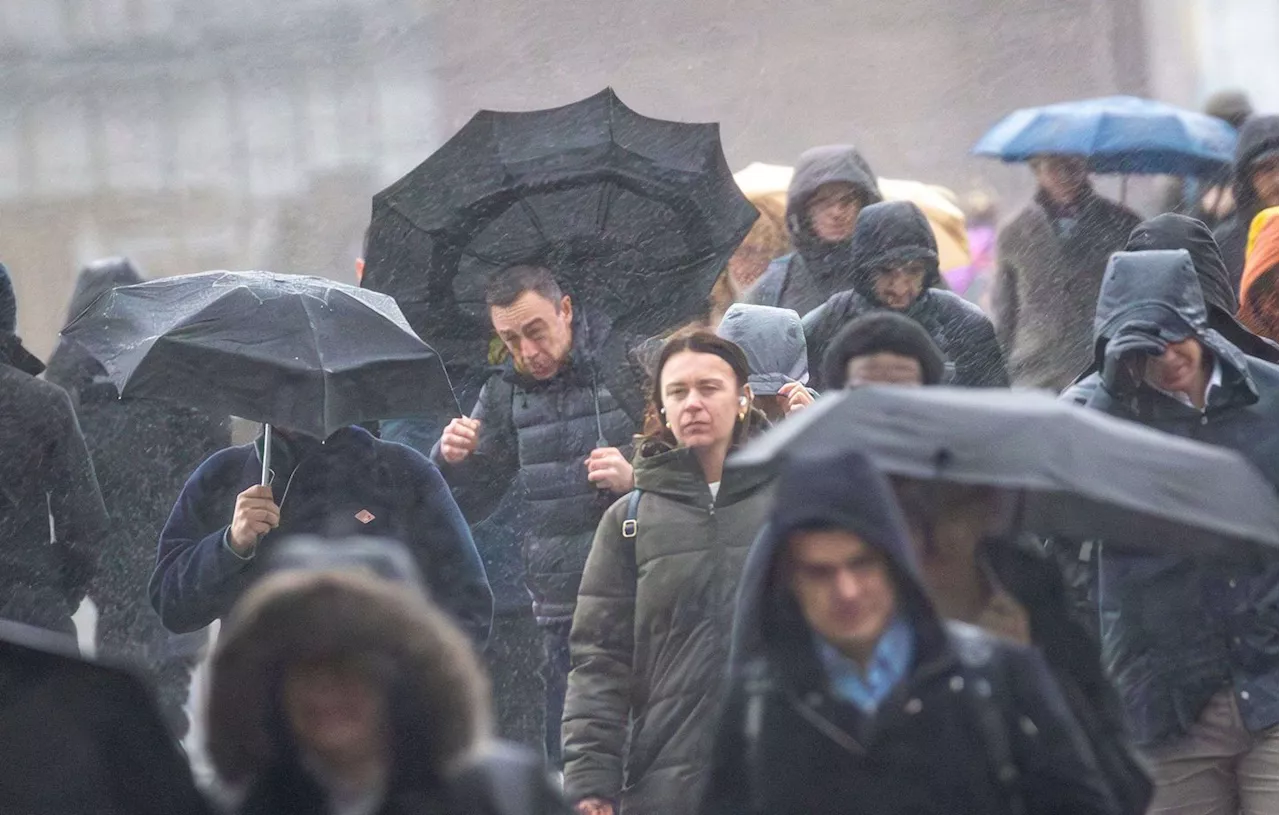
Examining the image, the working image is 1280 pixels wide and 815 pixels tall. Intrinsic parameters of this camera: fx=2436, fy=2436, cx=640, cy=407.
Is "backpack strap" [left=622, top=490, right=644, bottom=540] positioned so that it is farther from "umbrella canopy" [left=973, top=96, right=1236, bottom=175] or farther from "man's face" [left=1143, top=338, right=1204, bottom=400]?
"umbrella canopy" [left=973, top=96, right=1236, bottom=175]

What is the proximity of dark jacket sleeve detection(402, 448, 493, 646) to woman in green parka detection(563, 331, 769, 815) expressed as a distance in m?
0.26

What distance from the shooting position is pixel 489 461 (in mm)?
6770

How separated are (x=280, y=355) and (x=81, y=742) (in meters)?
2.19

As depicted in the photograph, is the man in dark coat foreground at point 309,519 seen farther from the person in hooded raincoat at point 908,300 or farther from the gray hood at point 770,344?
the person in hooded raincoat at point 908,300

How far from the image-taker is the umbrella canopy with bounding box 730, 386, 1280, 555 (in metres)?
3.87

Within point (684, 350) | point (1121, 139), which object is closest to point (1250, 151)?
point (1121, 139)

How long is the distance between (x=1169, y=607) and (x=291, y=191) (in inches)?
218

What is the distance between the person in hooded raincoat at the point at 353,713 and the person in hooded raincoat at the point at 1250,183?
15.0 ft

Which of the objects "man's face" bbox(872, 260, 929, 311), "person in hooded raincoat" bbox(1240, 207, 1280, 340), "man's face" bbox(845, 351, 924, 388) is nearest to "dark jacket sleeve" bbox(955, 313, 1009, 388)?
"man's face" bbox(872, 260, 929, 311)

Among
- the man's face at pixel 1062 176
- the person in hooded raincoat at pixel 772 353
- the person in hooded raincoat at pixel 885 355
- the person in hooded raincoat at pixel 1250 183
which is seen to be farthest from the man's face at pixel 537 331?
the person in hooded raincoat at pixel 1250 183

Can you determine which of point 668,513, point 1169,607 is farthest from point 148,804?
point 1169,607

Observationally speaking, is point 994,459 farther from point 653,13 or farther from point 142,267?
point 142,267

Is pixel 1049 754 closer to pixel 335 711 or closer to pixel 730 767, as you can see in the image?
pixel 730 767

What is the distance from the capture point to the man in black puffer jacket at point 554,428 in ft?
21.8
